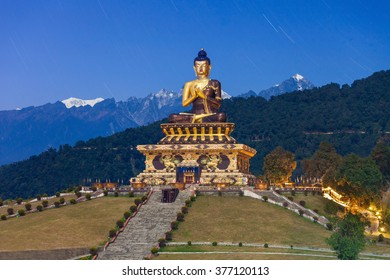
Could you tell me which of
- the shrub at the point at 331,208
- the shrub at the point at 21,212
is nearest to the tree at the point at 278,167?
the shrub at the point at 331,208

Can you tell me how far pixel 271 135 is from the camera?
13175cm

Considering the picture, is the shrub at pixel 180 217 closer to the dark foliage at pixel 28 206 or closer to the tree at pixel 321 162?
the dark foliage at pixel 28 206

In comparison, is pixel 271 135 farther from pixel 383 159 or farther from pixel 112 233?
pixel 112 233

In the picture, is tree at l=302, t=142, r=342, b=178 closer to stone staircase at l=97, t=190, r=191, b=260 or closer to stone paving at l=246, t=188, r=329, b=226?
stone paving at l=246, t=188, r=329, b=226

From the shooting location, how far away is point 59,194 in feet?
178

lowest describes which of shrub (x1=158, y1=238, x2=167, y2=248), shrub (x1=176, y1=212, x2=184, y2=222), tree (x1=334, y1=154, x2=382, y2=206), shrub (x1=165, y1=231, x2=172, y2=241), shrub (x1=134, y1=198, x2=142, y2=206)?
shrub (x1=158, y1=238, x2=167, y2=248)

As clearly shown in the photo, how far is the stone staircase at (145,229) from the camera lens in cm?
4036

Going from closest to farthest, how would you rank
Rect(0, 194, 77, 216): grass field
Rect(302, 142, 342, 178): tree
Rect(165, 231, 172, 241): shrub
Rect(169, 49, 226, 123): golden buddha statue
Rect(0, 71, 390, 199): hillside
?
Rect(165, 231, 172, 241): shrub → Rect(0, 194, 77, 216): grass field → Rect(169, 49, 226, 123): golden buddha statue → Rect(302, 142, 342, 178): tree → Rect(0, 71, 390, 199): hillside

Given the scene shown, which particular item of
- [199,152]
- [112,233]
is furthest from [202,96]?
[112,233]

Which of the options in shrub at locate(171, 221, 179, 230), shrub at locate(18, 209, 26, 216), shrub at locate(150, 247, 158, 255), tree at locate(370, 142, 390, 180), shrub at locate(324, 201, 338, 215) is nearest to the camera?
shrub at locate(150, 247, 158, 255)

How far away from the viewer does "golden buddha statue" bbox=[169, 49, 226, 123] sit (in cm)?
6166

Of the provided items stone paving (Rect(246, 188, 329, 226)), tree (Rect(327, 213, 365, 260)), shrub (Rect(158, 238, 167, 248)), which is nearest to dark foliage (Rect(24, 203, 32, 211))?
shrub (Rect(158, 238, 167, 248))

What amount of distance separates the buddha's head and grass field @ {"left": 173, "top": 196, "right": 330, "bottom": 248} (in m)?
16.5

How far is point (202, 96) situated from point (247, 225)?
65.9 feet
